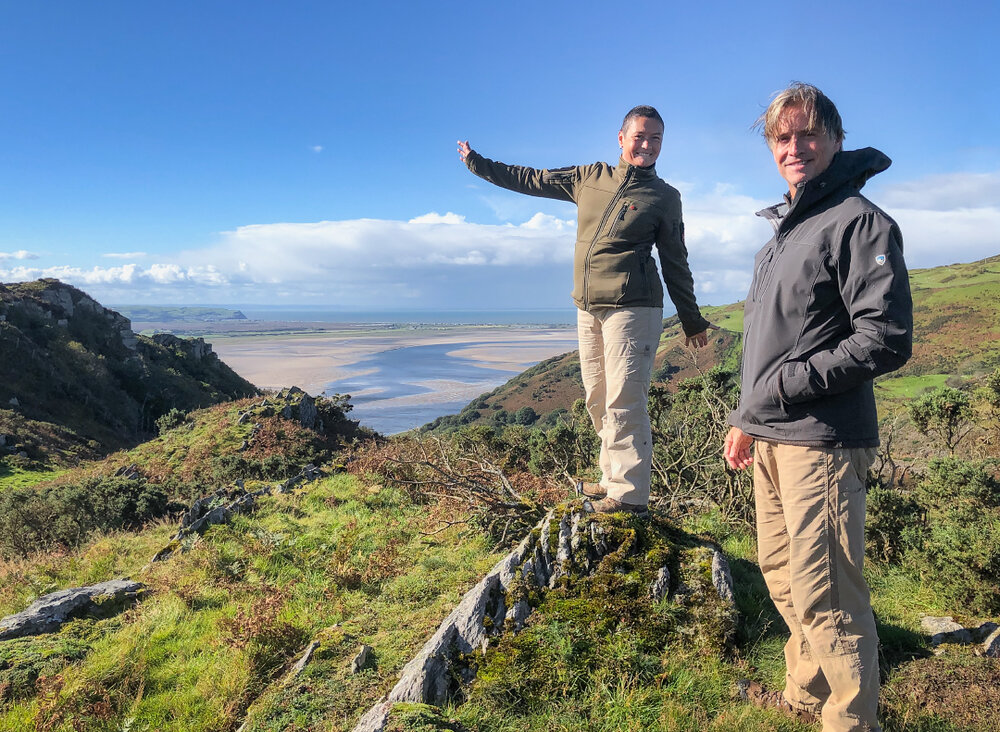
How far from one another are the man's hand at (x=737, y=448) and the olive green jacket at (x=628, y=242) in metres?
1.17

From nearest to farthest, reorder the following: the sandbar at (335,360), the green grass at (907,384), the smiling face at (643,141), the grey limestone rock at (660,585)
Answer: the grey limestone rock at (660,585) → the smiling face at (643,141) → the green grass at (907,384) → the sandbar at (335,360)

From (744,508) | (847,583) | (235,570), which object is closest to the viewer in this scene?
(847,583)

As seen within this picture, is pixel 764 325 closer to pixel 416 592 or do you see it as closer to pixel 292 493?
pixel 416 592

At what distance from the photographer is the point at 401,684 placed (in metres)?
2.94

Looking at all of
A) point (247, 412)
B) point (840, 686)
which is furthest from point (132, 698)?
point (247, 412)

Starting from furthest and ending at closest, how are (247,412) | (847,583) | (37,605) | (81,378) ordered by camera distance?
1. (81,378)
2. (247,412)
3. (37,605)
4. (847,583)

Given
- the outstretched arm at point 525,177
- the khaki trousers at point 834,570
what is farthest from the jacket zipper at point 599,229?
the khaki trousers at point 834,570

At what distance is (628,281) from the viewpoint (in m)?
3.52

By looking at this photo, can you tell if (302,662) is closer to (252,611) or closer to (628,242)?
(252,611)

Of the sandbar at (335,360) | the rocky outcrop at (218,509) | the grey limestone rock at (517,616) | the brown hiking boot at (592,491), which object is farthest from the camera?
the sandbar at (335,360)

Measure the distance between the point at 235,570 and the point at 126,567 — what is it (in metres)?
2.25

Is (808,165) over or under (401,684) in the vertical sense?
over

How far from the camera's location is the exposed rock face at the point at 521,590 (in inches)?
117

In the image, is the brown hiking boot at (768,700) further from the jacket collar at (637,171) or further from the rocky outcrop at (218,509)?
the rocky outcrop at (218,509)
